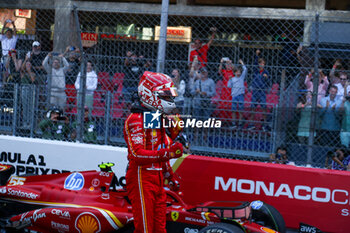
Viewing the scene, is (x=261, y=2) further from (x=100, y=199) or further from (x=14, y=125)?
(x=100, y=199)

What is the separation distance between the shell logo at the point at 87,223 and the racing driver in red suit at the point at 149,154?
72 centimetres

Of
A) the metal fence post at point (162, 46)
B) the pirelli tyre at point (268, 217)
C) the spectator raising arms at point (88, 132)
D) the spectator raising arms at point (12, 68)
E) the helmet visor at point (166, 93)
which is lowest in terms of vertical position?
the pirelli tyre at point (268, 217)

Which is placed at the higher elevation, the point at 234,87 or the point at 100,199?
the point at 234,87

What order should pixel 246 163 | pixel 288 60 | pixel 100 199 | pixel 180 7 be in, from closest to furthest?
1. pixel 100 199
2. pixel 246 163
3. pixel 288 60
4. pixel 180 7

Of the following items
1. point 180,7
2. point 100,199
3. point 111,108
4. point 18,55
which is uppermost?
point 180,7

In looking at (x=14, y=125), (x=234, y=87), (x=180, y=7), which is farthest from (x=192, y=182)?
(x=180, y=7)

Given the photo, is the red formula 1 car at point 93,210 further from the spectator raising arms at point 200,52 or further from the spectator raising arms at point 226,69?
the spectator raising arms at point 200,52

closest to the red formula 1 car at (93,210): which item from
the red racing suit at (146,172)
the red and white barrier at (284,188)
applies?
the red racing suit at (146,172)

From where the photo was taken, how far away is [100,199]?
5930 mm

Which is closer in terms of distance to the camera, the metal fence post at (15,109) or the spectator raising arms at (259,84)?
the spectator raising arms at (259,84)

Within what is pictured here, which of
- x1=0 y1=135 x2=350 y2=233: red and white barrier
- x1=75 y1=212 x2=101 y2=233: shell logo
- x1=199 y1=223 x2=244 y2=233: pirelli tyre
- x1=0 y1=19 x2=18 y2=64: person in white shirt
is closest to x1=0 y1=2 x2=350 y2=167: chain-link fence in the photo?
x1=0 y1=19 x2=18 y2=64: person in white shirt

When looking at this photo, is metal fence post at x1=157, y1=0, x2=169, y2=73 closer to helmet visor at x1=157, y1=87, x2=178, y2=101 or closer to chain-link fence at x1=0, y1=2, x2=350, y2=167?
chain-link fence at x1=0, y1=2, x2=350, y2=167

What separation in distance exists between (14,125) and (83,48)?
1.78 metres

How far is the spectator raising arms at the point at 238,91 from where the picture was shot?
844cm
